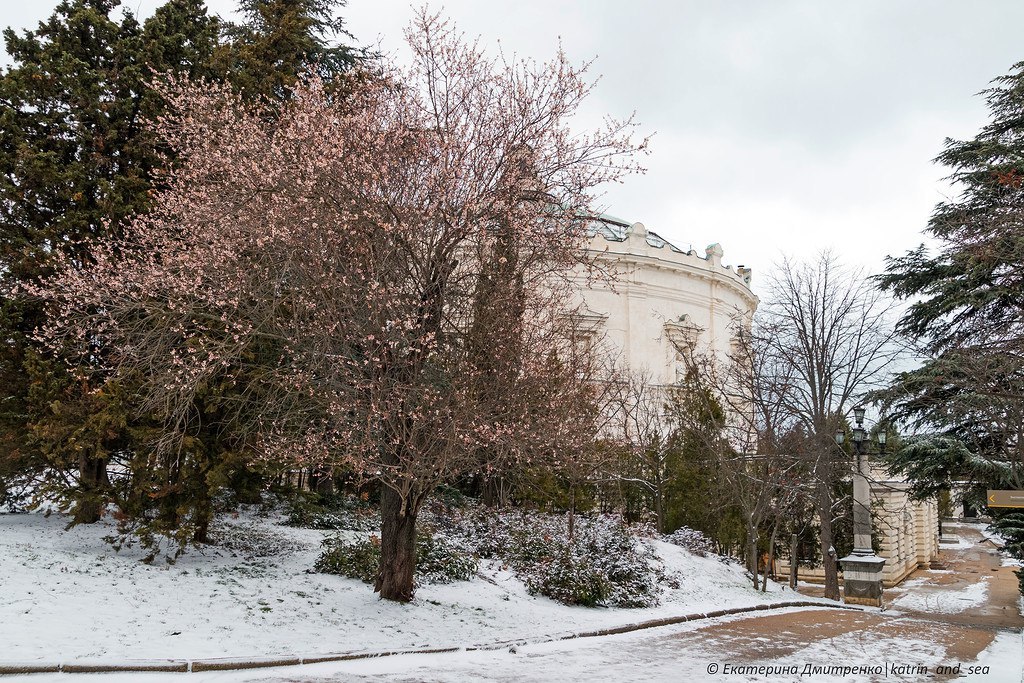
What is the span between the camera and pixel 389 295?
10719 millimetres

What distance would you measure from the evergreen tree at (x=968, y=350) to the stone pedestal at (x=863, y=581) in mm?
2634

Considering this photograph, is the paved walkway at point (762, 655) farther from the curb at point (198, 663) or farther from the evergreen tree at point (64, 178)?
the evergreen tree at point (64, 178)

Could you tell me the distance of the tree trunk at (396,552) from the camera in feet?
38.6

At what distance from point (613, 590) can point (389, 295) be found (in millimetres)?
7642

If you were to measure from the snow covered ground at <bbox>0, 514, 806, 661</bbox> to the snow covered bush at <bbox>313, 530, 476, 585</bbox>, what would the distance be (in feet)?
0.77

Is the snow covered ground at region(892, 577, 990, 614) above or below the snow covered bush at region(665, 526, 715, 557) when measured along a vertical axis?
below

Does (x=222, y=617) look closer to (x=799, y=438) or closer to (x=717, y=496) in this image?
(x=717, y=496)

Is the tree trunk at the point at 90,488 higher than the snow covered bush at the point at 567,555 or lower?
higher

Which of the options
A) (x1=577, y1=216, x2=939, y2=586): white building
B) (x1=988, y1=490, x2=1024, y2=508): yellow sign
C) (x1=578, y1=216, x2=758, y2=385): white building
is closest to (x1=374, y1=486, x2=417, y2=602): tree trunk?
(x1=988, y1=490, x2=1024, y2=508): yellow sign

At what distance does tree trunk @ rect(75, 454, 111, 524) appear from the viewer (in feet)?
40.1

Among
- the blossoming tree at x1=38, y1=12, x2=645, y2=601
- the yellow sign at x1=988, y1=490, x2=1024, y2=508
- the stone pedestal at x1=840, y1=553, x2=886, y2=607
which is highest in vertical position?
the blossoming tree at x1=38, y1=12, x2=645, y2=601

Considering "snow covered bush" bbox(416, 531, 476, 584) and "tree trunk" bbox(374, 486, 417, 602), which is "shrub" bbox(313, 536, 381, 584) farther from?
"tree trunk" bbox(374, 486, 417, 602)

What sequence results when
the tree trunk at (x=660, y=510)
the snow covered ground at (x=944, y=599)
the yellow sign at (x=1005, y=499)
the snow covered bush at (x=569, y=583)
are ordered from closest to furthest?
the yellow sign at (x=1005, y=499) → the snow covered bush at (x=569, y=583) → the snow covered ground at (x=944, y=599) → the tree trunk at (x=660, y=510)

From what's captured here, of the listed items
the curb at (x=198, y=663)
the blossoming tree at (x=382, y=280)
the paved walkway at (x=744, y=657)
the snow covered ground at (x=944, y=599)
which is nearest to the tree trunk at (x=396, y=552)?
the blossoming tree at (x=382, y=280)
